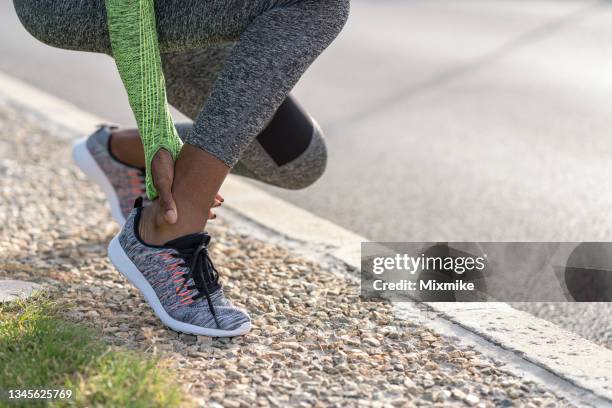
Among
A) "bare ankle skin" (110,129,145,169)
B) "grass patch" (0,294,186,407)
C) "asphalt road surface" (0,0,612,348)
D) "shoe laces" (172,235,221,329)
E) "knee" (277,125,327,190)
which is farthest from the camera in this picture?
"asphalt road surface" (0,0,612,348)

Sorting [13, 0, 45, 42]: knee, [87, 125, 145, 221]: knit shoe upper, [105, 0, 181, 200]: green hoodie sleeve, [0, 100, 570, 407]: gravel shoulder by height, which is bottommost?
[0, 100, 570, 407]: gravel shoulder

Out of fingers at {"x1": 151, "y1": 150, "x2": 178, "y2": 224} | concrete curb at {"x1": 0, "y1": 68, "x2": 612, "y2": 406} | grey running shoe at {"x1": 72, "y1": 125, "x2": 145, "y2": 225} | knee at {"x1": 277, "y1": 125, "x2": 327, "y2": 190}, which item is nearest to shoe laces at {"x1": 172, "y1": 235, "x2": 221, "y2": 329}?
fingers at {"x1": 151, "y1": 150, "x2": 178, "y2": 224}

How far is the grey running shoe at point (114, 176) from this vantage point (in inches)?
124

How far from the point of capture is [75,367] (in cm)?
211

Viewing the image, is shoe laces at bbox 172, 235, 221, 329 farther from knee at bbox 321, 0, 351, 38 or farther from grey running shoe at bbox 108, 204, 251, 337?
knee at bbox 321, 0, 351, 38

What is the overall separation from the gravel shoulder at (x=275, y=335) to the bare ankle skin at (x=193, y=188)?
28cm

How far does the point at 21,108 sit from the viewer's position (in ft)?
17.7

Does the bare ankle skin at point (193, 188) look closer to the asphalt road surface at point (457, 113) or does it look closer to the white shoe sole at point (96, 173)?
the white shoe sole at point (96, 173)

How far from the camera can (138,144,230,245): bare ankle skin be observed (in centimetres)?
230

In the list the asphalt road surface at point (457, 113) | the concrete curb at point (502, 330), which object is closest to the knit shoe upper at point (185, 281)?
the concrete curb at point (502, 330)

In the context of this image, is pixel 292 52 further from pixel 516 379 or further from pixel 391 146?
pixel 391 146

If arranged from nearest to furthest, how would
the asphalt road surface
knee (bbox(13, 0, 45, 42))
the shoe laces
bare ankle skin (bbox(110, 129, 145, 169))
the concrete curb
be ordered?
1. the concrete curb
2. the shoe laces
3. knee (bbox(13, 0, 45, 42))
4. bare ankle skin (bbox(110, 129, 145, 169))
5. the asphalt road surface

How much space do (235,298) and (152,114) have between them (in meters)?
0.64

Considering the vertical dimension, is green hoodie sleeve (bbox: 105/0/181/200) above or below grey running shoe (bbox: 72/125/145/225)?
above
